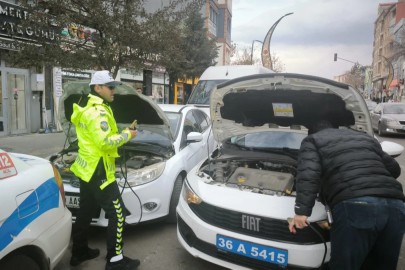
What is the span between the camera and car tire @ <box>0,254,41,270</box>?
1899mm

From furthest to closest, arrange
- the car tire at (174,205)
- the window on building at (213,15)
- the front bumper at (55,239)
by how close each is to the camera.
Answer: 1. the window on building at (213,15)
2. the car tire at (174,205)
3. the front bumper at (55,239)

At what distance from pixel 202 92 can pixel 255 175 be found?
7788mm

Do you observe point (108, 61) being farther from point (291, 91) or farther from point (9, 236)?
point (9, 236)

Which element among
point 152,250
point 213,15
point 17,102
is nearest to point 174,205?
point 152,250

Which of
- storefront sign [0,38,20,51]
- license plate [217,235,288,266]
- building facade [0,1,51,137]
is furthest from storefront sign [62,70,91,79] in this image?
license plate [217,235,288,266]

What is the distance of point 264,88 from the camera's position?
3.43 meters

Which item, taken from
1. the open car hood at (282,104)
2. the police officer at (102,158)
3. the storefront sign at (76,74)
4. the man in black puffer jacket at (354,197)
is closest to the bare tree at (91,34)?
the open car hood at (282,104)

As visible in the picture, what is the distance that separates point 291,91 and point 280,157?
0.90 m

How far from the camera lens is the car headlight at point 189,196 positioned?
9.73 ft

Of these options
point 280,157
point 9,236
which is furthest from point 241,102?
point 9,236

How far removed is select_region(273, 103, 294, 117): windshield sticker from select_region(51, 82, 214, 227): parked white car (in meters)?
0.89

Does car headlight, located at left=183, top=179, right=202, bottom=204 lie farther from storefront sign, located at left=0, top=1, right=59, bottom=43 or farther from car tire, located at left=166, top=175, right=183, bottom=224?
storefront sign, located at left=0, top=1, right=59, bottom=43

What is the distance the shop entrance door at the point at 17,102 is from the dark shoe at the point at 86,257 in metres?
9.25

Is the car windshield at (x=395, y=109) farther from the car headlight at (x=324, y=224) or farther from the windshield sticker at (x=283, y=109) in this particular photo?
the car headlight at (x=324, y=224)
